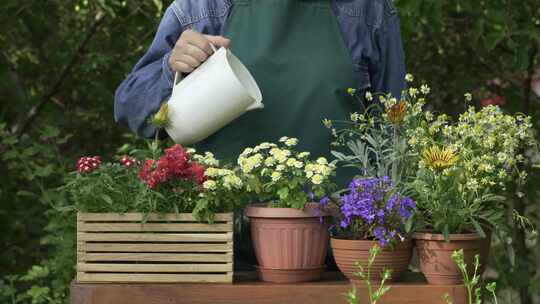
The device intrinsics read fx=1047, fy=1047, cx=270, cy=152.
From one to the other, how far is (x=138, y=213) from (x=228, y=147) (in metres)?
0.43

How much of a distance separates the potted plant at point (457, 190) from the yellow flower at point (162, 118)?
1.51 feet

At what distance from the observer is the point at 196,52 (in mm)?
1988

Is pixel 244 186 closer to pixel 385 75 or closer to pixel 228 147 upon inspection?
pixel 228 147

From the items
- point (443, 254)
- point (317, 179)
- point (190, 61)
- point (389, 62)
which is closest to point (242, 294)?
point (317, 179)

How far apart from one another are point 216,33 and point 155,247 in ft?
1.99

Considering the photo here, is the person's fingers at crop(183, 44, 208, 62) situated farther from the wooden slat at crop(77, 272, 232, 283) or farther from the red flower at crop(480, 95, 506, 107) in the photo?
the red flower at crop(480, 95, 506, 107)

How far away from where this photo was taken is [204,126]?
2.01 meters

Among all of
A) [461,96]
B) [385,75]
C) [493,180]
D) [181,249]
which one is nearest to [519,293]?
[461,96]

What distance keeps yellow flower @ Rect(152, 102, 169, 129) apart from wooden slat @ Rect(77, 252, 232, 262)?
0.28 m

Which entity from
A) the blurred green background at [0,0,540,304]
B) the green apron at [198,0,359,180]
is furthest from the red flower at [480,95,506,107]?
the green apron at [198,0,359,180]

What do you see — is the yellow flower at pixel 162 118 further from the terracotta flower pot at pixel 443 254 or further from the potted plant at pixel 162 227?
the terracotta flower pot at pixel 443 254

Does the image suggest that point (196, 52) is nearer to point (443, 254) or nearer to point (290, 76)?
point (290, 76)

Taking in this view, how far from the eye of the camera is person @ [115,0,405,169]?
A: 217 cm

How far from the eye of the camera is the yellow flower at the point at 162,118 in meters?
1.97
